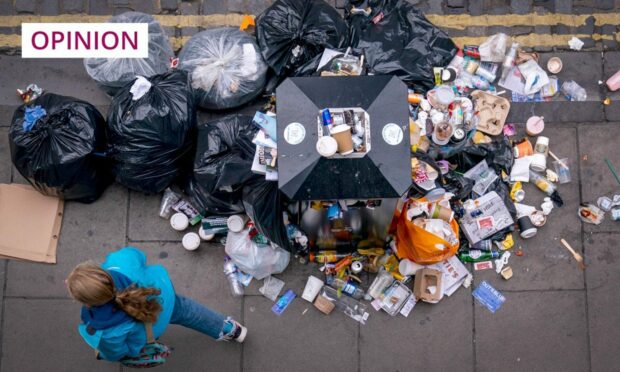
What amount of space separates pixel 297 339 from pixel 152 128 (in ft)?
6.21

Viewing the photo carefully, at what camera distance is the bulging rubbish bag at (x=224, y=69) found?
4789 mm

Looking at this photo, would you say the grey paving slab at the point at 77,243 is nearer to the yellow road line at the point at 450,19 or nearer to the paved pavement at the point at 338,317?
the paved pavement at the point at 338,317

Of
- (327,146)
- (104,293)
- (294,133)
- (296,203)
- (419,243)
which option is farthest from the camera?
(419,243)

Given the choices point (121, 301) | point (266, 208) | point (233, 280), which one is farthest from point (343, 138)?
point (233, 280)

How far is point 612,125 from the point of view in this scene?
5090mm

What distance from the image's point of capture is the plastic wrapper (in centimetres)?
423

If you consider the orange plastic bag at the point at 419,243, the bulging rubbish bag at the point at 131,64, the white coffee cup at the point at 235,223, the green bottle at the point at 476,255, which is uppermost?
the bulging rubbish bag at the point at 131,64

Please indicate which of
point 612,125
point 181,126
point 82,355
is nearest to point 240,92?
point 181,126

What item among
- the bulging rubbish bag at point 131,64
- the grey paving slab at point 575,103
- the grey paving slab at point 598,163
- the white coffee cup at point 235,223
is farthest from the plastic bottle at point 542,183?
the bulging rubbish bag at point 131,64

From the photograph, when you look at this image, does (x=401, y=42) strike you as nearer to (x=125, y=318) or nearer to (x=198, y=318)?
(x=198, y=318)

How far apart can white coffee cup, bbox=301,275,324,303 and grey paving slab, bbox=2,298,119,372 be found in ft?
4.97

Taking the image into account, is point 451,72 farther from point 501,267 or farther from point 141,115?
point 141,115

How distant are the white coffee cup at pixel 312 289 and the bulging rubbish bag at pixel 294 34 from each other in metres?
1.61

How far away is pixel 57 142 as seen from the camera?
4441 mm
